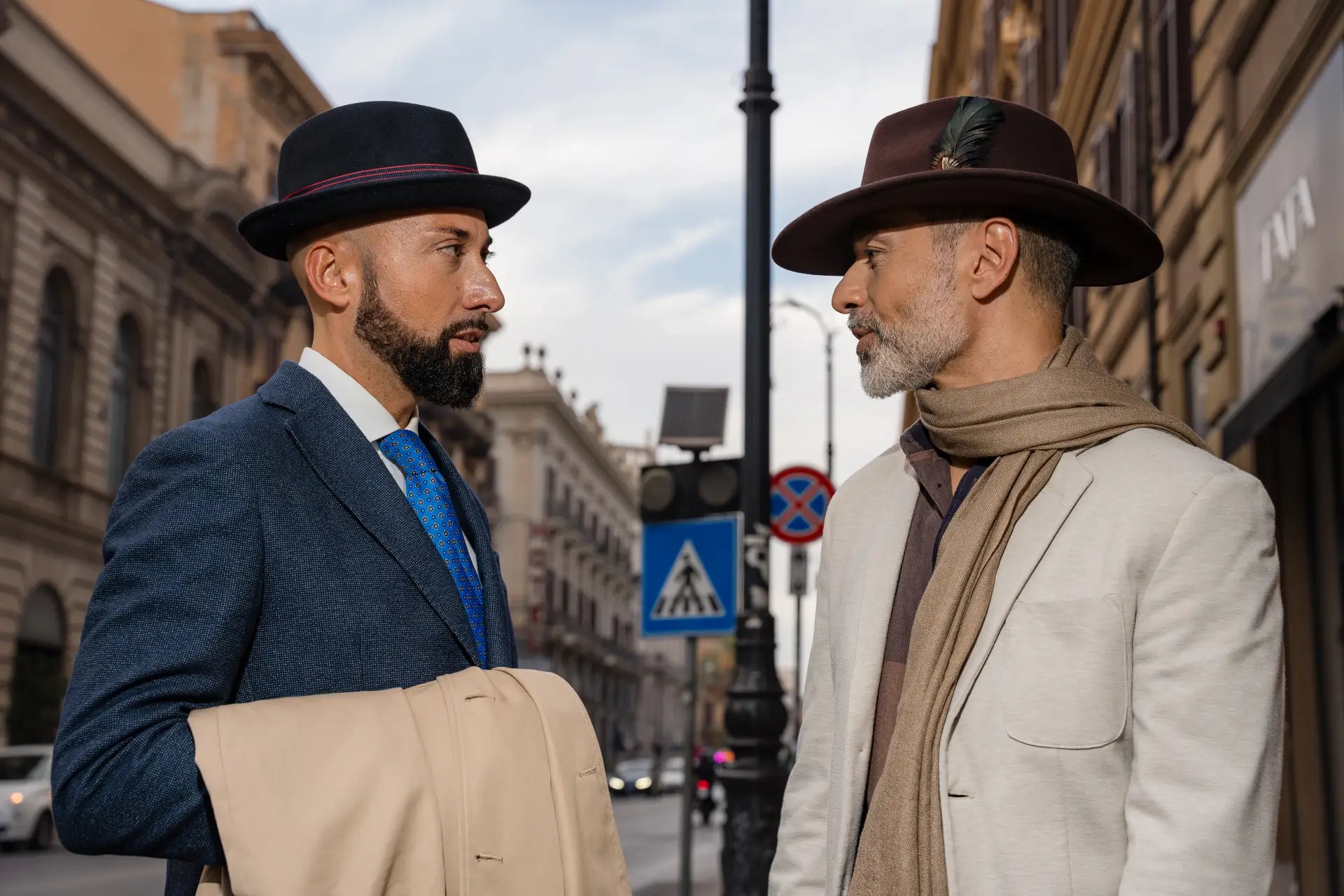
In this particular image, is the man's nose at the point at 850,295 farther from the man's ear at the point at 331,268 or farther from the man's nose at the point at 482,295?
the man's ear at the point at 331,268

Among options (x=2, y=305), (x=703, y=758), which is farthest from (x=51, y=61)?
(x=703, y=758)

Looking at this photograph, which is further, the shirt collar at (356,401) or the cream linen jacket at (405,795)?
the shirt collar at (356,401)

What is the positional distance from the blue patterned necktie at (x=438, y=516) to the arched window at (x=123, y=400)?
2702cm

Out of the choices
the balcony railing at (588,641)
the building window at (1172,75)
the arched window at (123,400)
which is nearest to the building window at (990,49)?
the building window at (1172,75)

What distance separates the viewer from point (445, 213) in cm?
276

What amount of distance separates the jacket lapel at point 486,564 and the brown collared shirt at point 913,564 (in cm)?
67

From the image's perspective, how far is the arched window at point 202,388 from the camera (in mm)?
32250

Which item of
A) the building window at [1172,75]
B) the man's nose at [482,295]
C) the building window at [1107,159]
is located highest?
the building window at [1107,159]

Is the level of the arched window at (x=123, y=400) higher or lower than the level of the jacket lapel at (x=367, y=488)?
higher

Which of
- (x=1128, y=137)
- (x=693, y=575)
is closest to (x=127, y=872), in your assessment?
(x=693, y=575)

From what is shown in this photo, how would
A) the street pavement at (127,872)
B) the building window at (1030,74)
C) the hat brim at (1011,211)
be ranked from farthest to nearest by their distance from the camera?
the building window at (1030,74) → the street pavement at (127,872) → the hat brim at (1011,211)

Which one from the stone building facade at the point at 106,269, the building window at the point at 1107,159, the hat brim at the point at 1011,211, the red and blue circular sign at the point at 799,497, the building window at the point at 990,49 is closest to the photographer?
the hat brim at the point at 1011,211

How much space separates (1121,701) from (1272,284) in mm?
6454

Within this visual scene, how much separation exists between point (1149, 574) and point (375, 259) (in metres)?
1.40
